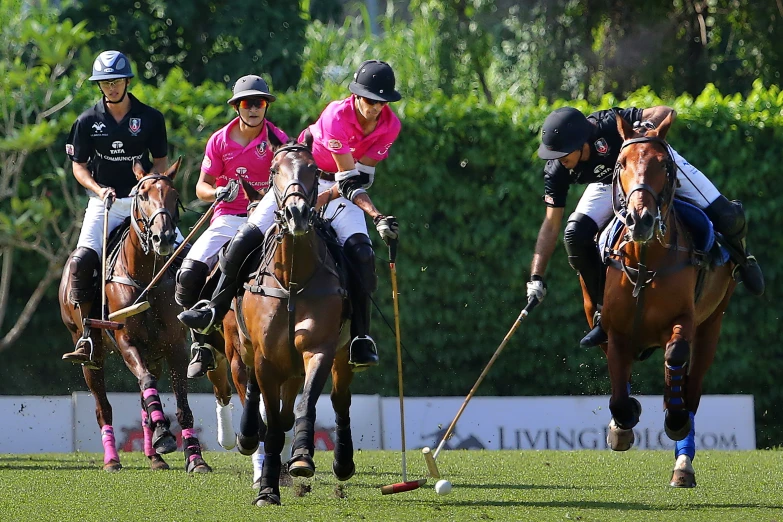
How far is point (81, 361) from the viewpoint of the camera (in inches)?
388

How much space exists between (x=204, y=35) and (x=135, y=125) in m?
6.25

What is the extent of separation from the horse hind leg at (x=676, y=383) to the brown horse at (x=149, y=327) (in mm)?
3411

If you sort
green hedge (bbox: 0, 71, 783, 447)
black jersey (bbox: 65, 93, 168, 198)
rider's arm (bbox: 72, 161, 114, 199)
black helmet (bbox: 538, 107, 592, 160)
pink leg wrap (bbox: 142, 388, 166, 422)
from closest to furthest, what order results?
black helmet (bbox: 538, 107, 592, 160) < pink leg wrap (bbox: 142, 388, 166, 422) < rider's arm (bbox: 72, 161, 114, 199) < black jersey (bbox: 65, 93, 168, 198) < green hedge (bbox: 0, 71, 783, 447)

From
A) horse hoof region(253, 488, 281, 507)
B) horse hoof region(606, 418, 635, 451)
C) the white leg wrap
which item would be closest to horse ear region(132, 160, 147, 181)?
the white leg wrap

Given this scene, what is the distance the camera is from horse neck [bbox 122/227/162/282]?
949 centimetres

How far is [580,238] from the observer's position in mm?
8000

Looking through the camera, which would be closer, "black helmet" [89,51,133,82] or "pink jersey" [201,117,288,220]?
"pink jersey" [201,117,288,220]

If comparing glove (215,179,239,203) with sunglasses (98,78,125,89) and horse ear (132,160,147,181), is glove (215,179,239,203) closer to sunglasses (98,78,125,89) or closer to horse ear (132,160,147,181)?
horse ear (132,160,147,181)

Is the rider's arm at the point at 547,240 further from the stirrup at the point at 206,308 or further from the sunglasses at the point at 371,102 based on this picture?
A: the stirrup at the point at 206,308

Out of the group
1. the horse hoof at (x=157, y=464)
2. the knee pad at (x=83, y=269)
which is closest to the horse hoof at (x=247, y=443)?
the horse hoof at (x=157, y=464)

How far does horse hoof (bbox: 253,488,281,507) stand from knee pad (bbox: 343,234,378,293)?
1.23 meters

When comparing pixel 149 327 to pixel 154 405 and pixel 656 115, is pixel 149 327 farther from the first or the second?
pixel 656 115

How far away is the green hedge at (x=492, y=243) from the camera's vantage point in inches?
519

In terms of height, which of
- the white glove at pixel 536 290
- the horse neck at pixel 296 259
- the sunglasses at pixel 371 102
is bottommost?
the white glove at pixel 536 290
